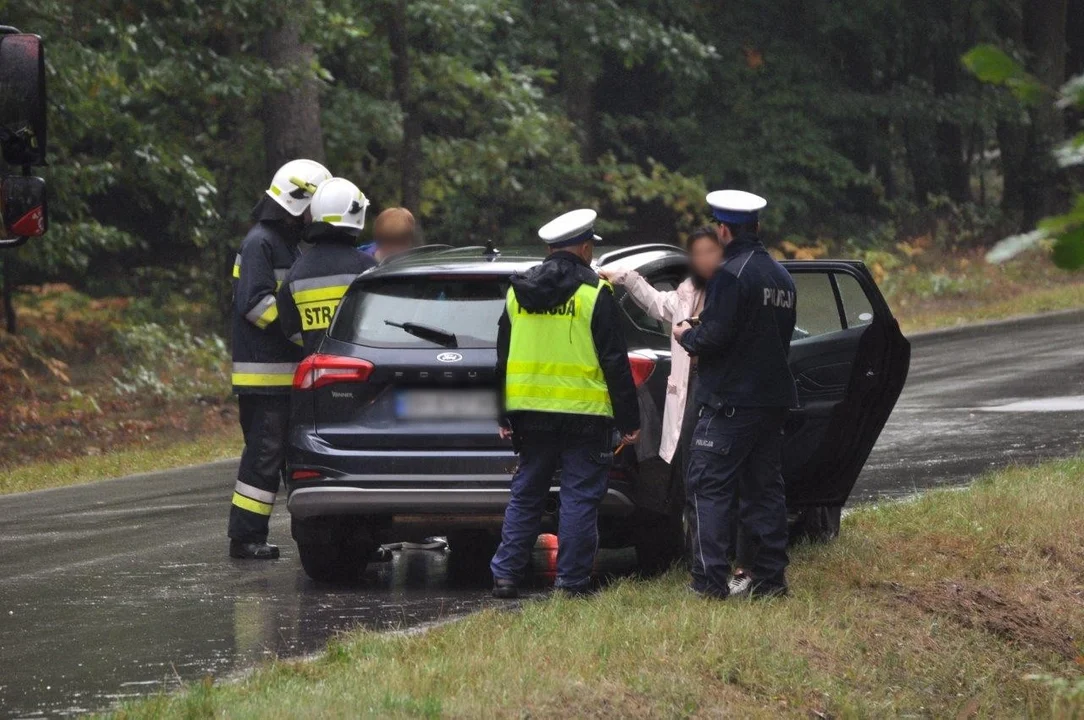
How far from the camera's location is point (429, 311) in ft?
27.0

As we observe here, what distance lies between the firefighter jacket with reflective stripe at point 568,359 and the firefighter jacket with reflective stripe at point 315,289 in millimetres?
1656

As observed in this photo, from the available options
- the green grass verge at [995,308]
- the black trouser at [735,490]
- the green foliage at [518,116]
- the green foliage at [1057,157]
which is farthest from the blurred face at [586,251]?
the green grass verge at [995,308]

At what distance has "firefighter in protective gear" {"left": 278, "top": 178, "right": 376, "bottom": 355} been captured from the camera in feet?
29.6

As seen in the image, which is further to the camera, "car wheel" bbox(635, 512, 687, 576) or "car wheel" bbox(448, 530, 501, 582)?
"car wheel" bbox(448, 530, 501, 582)

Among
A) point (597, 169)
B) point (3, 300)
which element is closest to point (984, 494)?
point (3, 300)

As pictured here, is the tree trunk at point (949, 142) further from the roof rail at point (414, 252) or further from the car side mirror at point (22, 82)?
the car side mirror at point (22, 82)

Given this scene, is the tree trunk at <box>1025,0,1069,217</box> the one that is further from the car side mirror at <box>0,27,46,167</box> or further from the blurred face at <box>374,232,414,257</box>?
the car side mirror at <box>0,27,46,167</box>

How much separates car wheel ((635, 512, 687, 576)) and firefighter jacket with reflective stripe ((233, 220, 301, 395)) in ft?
6.97

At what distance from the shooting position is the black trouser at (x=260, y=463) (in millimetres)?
9414

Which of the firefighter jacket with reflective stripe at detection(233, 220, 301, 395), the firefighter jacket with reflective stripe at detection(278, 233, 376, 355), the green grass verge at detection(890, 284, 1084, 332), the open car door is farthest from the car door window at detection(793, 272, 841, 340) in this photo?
the green grass verge at detection(890, 284, 1084, 332)

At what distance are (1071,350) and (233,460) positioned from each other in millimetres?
9760

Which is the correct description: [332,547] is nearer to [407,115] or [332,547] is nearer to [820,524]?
[820,524]

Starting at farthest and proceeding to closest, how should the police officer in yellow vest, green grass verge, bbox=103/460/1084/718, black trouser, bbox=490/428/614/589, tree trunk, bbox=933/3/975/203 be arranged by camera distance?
1. tree trunk, bbox=933/3/975/203
2. black trouser, bbox=490/428/614/589
3. the police officer in yellow vest
4. green grass verge, bbox=103/460/1084/718

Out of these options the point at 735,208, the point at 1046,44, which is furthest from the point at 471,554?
the point at 1046,44
